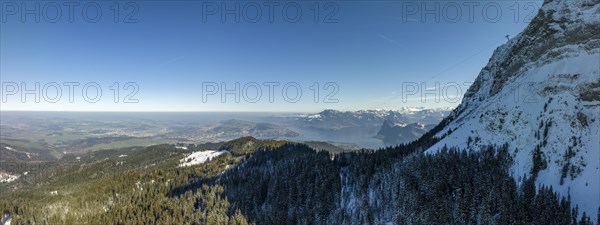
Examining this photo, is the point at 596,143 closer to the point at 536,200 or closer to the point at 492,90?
the point at 536,200

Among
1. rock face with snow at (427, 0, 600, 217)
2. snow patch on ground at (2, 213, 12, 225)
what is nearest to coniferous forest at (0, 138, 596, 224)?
snow patch on ground at (2, 213, 12, 225)

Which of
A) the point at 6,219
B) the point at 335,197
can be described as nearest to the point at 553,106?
the point at 335,197

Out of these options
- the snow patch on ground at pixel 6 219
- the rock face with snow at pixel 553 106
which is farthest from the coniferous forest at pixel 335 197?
the rock face with snow at pixel 553 106

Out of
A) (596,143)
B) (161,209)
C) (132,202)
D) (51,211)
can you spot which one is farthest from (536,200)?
(51,211)

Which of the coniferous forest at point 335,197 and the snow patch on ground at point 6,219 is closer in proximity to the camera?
the coniferous forest at point 335,197

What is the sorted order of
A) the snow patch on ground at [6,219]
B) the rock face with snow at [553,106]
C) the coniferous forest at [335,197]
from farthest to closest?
the snow patch on ground at [6,219], the coniferous forest at [335,197], the rock face with snow at [553,106]

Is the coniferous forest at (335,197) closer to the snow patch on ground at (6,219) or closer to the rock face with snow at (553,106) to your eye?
the snow patch on ground at (6,219)

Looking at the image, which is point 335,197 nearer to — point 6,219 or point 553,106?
point 553,106

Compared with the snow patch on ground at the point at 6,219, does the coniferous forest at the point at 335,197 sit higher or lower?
higher

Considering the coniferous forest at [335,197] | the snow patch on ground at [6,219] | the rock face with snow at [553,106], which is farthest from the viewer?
the snow patch on ground at [6,219]
